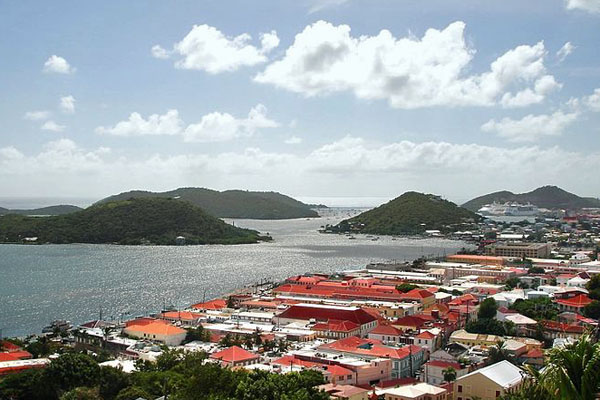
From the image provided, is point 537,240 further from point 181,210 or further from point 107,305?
point 107,305

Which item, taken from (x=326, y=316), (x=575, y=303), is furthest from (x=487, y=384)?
(x=575, y=303)

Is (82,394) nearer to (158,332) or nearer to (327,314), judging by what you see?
(158,332)

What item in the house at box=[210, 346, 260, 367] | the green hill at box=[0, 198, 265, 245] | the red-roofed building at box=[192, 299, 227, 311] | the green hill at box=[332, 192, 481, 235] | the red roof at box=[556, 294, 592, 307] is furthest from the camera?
the green hill at box=[332, 192, 481, 235]

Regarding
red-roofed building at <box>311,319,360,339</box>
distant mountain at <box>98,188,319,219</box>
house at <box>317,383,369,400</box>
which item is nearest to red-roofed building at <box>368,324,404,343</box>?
red-roofed building at <box>311,319,360,339</box>

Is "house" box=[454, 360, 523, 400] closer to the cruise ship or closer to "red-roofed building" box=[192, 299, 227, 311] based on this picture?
"red-roofed building" box=[192, 299, 227, 311]

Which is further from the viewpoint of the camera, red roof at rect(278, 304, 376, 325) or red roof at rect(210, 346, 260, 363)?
red roof at rect(278, 304, 376, 325)

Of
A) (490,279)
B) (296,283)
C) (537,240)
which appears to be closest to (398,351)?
(296,283)

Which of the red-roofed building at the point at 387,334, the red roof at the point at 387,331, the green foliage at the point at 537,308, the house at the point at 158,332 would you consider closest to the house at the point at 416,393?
the red-roofed building at the point at 387,334
